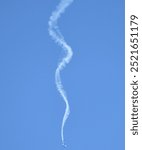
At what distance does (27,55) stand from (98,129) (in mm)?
468

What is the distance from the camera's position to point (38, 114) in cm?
104

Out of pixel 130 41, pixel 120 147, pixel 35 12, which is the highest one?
pixel 35 12

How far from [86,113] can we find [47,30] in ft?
1.37

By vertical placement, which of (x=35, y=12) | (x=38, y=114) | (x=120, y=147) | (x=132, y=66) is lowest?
(x=120, y=147)

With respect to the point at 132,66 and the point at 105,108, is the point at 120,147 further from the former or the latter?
the point at 132,66

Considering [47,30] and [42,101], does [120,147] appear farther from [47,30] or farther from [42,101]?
[47,30]

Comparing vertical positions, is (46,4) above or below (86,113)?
above

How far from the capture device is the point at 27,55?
1048 millimetres

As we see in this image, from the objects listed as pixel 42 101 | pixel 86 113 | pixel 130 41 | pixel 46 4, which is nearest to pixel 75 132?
pixel 86 113

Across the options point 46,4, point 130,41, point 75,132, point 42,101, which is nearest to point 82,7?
point 46,4

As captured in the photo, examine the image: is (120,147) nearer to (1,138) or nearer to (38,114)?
(38,114)

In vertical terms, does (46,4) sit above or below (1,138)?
above

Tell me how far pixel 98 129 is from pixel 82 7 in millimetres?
560

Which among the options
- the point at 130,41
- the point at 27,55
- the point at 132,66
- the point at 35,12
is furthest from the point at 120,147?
the point at 35,12
